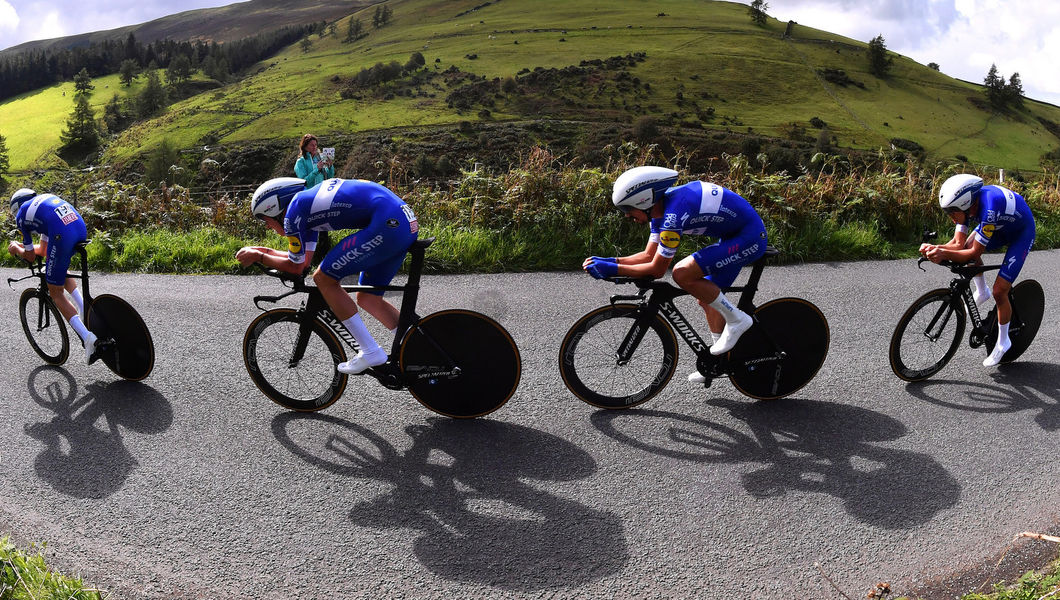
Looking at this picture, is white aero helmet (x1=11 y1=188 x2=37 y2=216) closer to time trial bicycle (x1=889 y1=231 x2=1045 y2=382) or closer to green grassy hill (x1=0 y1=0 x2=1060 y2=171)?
time trial bicycle (x1=889 y1=231 x2=1045 y2=382)

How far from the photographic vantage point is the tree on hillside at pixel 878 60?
114625mm

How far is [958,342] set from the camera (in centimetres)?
558

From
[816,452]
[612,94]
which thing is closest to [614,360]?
[816,452]

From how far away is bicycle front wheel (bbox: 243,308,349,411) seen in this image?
4.73m

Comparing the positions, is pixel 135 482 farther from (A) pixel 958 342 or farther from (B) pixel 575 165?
(B) pixel 575 165

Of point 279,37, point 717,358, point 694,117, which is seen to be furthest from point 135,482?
point 279,37

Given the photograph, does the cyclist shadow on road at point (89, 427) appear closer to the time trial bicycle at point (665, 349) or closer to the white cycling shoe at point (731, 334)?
the time trial bicycle at point (665, 349)

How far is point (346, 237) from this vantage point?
14.6ft

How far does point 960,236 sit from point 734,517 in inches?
134

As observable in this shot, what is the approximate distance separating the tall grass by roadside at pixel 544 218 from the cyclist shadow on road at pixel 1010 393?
402cm

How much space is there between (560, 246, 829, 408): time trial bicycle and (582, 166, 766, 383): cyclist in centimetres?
14

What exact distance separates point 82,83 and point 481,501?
14712 centimetres

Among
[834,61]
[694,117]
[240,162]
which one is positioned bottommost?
[240,162]

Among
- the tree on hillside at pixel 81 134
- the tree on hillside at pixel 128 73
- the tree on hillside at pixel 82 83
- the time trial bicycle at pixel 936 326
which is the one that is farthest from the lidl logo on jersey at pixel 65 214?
the tree on hillside at pixel 128 73
